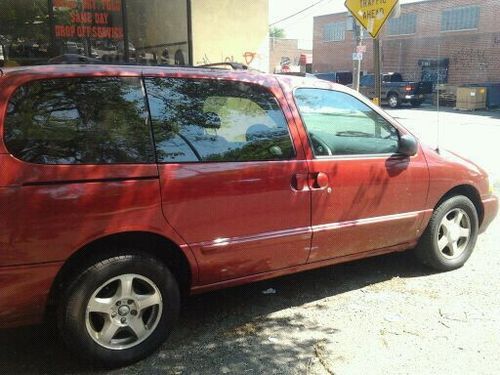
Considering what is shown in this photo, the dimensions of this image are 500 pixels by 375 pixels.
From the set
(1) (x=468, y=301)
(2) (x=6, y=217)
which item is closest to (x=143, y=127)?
(2) (x=6, y=217)

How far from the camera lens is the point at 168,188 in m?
3.18

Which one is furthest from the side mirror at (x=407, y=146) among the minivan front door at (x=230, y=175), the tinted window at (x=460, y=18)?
the tinted window at (x=460, y=18)

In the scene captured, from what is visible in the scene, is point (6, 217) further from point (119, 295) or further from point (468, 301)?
point (468, 301)

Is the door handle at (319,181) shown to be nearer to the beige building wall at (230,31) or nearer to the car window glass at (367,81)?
the beige building wall at (230,31)

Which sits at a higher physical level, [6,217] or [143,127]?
[143,127]

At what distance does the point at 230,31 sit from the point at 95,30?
2.68m

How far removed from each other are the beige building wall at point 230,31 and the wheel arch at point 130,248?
842 centimetres

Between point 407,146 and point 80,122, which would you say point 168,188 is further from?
point 407,146

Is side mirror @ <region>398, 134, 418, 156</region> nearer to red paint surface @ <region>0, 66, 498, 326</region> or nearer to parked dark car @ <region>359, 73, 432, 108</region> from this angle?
red paint surface @ <region>0, 66, 498, 326</region>

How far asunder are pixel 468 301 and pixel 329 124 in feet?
5.49

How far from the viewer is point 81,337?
304 centimetres

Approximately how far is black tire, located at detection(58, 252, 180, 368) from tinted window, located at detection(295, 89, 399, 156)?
140cm

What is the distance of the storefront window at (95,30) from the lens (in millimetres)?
10273

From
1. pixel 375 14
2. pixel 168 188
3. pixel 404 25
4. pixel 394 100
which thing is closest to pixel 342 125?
pixel 168 188
